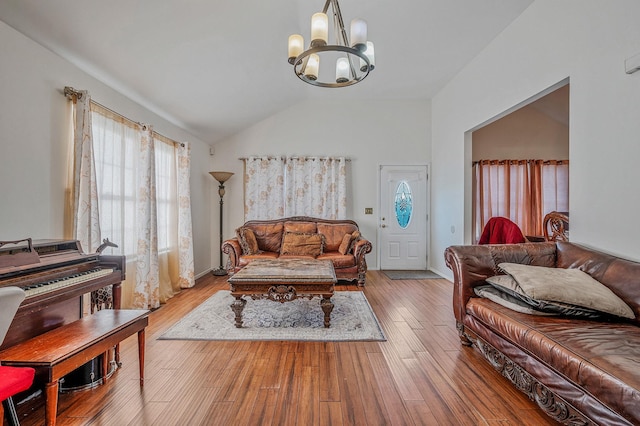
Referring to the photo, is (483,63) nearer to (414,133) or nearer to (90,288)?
(414,133)

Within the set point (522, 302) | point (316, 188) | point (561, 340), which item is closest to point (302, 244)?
point (316, 188)

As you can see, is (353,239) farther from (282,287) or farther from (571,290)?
(571,290)

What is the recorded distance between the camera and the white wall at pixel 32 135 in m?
1.97

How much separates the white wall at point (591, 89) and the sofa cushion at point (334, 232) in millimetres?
2680

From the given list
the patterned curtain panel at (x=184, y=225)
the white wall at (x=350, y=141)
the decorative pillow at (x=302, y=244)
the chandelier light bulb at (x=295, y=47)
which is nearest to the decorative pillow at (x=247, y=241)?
the decorative pillow at (x=302, y=244)

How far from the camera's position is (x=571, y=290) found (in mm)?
1845

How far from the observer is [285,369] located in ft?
6.81

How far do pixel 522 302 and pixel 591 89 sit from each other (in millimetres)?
1850

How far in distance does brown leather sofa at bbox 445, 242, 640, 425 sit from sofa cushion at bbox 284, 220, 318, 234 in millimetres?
2793

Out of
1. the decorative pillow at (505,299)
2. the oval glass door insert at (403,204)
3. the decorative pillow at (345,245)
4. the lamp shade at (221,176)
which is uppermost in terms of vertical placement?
the lamp shade at (221,176)

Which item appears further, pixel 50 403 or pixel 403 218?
pixel 403 218

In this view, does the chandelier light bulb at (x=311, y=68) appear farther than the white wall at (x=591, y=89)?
Yes

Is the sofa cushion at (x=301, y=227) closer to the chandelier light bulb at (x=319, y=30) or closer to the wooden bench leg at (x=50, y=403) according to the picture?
the chandelier light bulb at (x=319, y=30)

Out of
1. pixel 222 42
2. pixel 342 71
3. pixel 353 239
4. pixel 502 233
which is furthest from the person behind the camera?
pixel 353 239
